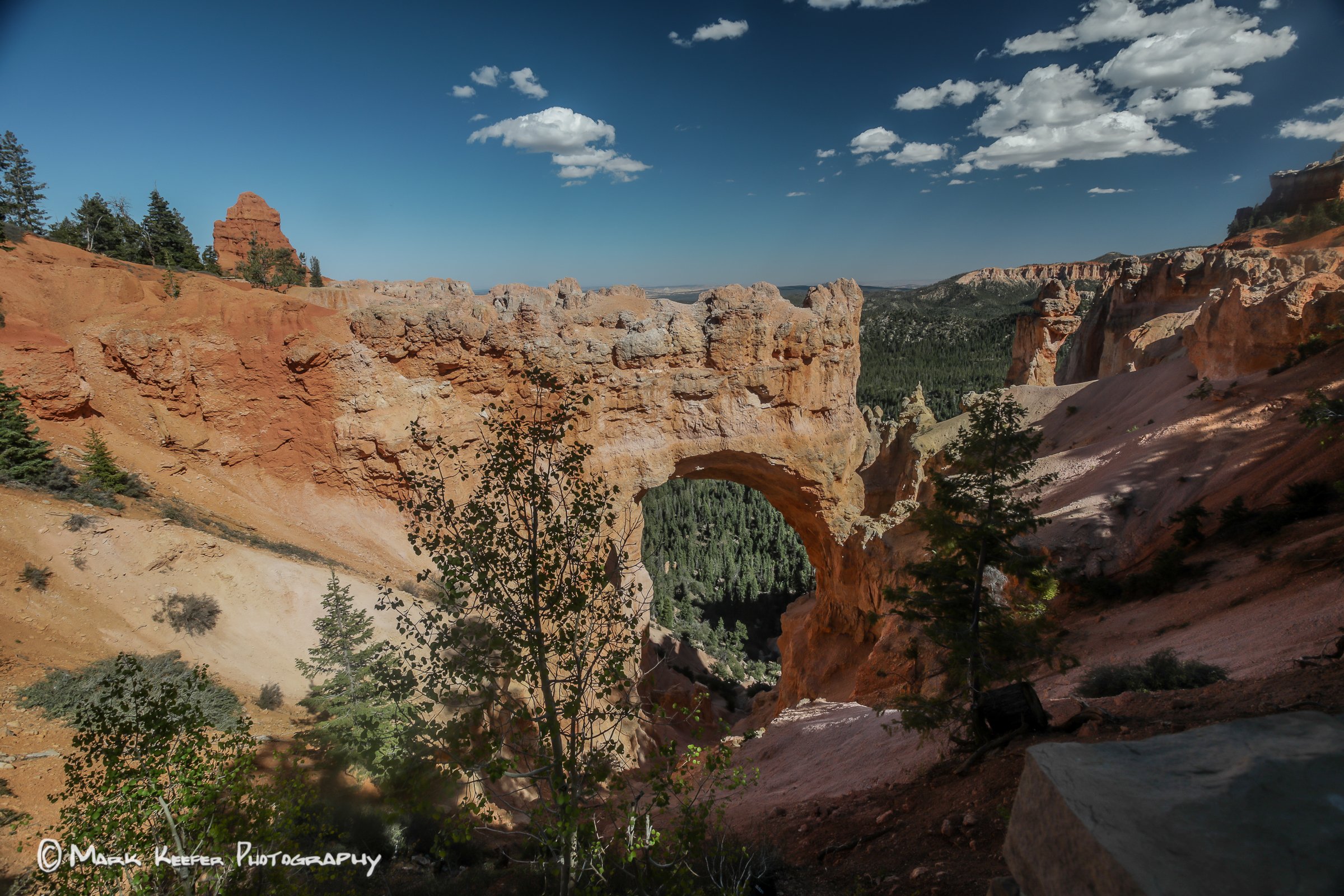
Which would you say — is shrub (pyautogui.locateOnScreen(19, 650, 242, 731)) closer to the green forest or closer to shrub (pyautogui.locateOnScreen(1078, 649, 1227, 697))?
shrub (pyautogui.locateOnScreen(1078, 649, 1227, 697))

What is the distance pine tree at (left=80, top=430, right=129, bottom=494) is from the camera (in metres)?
15.3

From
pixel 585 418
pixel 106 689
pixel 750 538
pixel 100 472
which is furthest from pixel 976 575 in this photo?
pixel 750 538

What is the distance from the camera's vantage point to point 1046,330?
59344 millimetres

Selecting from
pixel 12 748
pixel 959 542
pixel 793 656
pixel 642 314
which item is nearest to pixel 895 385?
pixel 793 656

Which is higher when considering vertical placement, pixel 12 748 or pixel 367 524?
pixel 367 524

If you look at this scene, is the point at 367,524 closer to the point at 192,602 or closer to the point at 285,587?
the point at 285,587

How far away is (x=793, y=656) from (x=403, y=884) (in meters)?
21.5

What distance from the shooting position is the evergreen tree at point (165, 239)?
4219 centimetres

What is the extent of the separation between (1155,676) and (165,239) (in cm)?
5865

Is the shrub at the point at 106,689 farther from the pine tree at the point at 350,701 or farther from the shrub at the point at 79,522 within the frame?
the shrub at the point at 79,522

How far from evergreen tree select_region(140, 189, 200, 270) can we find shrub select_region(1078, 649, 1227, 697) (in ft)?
180

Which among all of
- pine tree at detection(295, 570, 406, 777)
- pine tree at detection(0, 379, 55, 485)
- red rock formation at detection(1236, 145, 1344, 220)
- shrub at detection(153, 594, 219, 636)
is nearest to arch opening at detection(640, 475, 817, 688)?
pine tree at detection(295, 570, 406, 777)

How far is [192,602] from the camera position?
1383 centimetres

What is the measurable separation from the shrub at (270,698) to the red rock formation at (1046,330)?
63.3 metres
